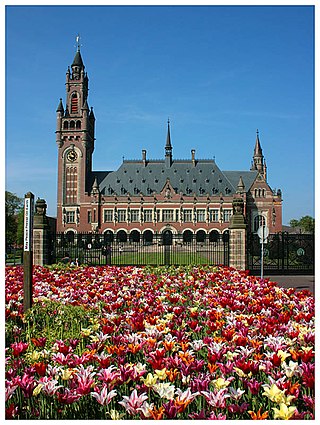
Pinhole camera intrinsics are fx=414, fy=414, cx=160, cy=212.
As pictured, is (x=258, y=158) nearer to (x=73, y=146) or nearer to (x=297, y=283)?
(x=73, y=146)

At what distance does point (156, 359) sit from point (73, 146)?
6815cm

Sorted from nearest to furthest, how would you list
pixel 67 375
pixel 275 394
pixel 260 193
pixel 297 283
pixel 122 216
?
1. pixel 275 394
2. pixel 67 375
3. pixel 297 283
4. pixel 122 216
5. pixel 260 193

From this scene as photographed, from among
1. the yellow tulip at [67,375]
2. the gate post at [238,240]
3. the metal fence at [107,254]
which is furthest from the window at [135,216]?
the yellow tulip at [67,375]

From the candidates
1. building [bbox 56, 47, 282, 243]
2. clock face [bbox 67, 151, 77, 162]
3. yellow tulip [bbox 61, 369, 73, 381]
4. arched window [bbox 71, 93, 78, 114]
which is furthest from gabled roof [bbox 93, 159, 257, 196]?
yellow tulip [bbox 61, 369, 73, 381]

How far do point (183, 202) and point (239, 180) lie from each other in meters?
10.9

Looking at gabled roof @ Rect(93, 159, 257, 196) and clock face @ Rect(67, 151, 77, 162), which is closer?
clock face @ Rect(67, 151, 77, 162)

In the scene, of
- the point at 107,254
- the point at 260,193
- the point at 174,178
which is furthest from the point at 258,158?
the point at 107,254

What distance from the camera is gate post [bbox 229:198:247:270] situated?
1706 cm

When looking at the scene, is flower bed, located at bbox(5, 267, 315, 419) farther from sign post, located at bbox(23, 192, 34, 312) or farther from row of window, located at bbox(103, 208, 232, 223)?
row of window, located at bbox(103, 208, 232, 223)

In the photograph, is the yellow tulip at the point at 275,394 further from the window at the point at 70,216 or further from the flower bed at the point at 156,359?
the window at the point at 70,216

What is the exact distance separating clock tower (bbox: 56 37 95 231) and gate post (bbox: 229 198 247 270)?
173 feet

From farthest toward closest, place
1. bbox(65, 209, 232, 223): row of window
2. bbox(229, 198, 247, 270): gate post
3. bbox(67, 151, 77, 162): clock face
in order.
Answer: bbox(67, 151, 77, 162): clock face
bbox(65, 209, 232, 223): row of window
bbox(229, 198, 247, 270): gate post

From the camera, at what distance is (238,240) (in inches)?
675
